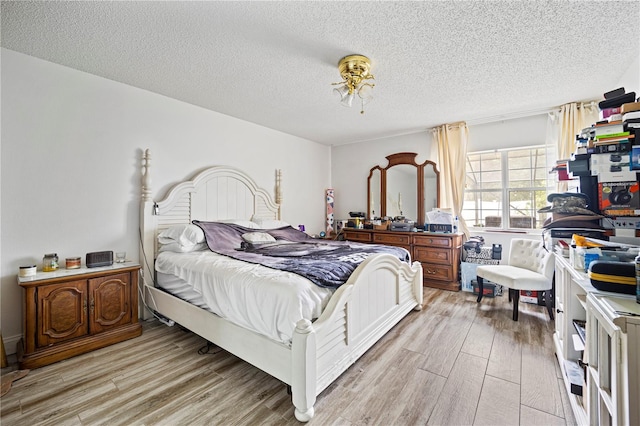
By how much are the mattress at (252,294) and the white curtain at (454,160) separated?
2964 mm

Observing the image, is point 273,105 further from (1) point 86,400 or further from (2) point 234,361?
(1) point 86,400

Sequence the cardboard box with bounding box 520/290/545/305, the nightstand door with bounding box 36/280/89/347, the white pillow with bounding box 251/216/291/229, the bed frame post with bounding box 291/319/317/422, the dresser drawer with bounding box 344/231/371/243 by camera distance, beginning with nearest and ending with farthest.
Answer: the bed frame post with bounding box 291/319/317/422
the nightstand door with bounding box 36/280/89/347
the cardboard box with bounding box 520/290/545/305
the white pillow with bounding box 251/216/291/229
the dresser drawer with bounding box 344/231/371/243

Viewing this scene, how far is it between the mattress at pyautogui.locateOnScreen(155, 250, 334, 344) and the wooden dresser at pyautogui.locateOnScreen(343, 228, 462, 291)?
8.23 feet

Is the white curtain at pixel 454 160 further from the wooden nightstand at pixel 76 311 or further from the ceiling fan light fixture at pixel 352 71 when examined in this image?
the wooden nightstand at pixel 76 311

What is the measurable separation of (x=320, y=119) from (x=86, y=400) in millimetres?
3550

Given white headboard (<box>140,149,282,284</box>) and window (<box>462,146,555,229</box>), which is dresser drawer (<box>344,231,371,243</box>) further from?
window (<box>462,146,555,229</box>)

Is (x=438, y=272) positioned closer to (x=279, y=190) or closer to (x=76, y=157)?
(x=279, y=190)

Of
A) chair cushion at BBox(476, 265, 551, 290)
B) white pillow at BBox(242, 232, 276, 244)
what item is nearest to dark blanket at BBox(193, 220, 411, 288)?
white pillow at BBox(242, 232, 276, 244)

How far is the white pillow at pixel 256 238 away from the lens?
9.61ft

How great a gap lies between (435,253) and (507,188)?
1.40 meters

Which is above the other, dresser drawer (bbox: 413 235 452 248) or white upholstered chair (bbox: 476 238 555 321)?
dresser drawer (bbox: 413 235 452 248)

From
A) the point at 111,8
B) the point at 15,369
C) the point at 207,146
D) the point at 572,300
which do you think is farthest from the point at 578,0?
the point at 15,369

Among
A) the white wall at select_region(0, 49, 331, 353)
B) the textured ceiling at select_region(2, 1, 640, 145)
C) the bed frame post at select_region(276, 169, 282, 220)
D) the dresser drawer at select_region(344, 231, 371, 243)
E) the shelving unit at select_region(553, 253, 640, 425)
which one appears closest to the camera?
the shelving unit at select_region(553, 253, 640, 425)

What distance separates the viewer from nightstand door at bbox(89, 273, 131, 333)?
223 centimetres
